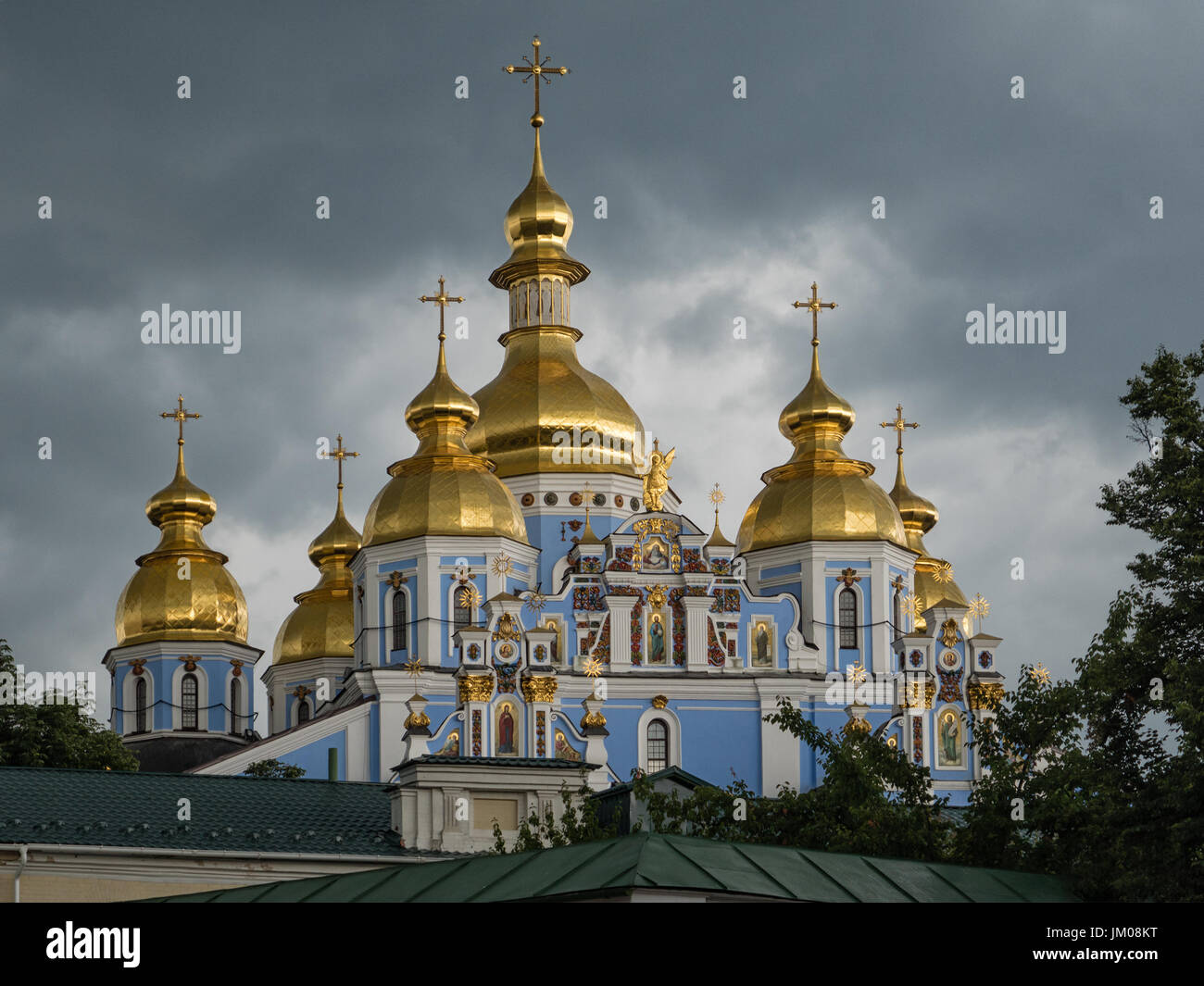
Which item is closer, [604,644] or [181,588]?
[604,644]

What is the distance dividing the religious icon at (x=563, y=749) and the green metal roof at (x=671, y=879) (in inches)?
1103

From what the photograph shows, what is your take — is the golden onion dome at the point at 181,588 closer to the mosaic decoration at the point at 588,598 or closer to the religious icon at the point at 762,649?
the mosaic decoration at the point at 588,598

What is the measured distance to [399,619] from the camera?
54.7 meters

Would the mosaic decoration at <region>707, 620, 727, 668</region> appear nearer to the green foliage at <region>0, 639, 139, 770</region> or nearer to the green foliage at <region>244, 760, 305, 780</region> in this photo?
the green foliage at <region>244, 760, 305, 780</region>

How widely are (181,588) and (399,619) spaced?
10.7 meters

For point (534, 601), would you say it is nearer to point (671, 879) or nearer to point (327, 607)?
point (327, 607)

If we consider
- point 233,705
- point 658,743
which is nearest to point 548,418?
point 658,743

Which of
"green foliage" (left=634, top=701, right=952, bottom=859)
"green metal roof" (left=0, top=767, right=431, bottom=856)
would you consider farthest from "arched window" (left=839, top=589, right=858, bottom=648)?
"green foliage" (left=634, top=701, right=952, bottom=859)
